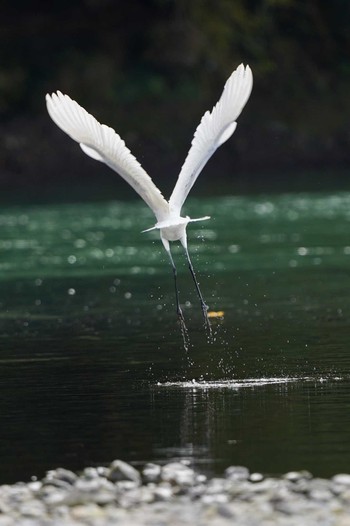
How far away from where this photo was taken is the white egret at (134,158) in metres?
16.7

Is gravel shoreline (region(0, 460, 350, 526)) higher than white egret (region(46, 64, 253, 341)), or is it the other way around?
white egret (region(46, 64, 253, 341))

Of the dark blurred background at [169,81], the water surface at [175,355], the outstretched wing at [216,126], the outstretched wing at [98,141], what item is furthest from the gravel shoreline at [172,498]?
the dark blurred background at [169,81]

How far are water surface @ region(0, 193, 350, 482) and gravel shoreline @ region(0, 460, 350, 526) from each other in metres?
0.48

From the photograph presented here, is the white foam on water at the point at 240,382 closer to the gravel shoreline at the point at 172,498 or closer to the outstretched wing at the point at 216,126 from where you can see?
the outstretched wing at the point at 216,126

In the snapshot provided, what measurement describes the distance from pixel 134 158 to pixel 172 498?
623 cm

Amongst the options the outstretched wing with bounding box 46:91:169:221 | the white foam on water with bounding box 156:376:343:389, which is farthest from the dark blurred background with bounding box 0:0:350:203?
the white foam on water with bounding box 156:376:343:389

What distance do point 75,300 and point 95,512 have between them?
47.7 ft

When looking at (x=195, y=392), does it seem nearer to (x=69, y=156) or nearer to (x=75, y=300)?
(x=75, y=300)

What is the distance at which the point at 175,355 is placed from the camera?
19.3 m

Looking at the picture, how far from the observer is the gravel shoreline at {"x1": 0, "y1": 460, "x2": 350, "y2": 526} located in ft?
36.1

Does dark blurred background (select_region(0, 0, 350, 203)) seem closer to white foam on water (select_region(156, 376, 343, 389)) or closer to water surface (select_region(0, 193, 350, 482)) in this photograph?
water surface (select_region(0, 193, 350, 482))

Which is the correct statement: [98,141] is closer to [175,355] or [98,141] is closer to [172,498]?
[175,355]

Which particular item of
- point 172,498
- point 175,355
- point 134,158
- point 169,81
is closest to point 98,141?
point 134,158

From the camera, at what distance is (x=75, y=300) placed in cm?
2572
